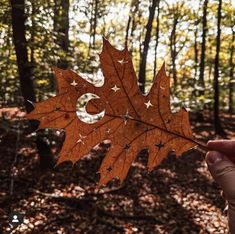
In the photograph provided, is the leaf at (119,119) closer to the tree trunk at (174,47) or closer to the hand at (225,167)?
the hand at (225,167)

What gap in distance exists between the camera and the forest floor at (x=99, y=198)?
7285mm

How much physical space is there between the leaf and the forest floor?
4.84 metres

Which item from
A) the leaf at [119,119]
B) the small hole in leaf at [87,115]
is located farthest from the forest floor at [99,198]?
the leaf at [119,119]

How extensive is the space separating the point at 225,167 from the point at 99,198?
682 cm

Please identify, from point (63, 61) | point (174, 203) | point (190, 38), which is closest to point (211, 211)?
point (174, 203)

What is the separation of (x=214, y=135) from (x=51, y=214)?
982cm

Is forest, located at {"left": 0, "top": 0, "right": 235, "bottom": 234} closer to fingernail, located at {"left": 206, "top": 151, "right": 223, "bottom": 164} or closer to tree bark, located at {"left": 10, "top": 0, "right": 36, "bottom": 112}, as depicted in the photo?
tree bark, located at {"left": 10, "top": 0, "right": 36, "bottom": 112}

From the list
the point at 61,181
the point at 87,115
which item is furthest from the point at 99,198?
the point at 87,115

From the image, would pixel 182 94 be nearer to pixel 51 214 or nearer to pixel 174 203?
pixel 174 203

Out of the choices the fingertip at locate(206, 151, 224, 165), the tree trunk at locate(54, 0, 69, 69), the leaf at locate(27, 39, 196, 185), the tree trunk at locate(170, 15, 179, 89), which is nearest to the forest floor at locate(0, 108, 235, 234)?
the tree trunk at locate(54, 0, 69, 69)

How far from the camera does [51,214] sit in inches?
296

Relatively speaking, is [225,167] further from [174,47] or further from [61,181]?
[174,47]

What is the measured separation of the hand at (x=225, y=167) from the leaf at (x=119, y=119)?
0.47 ft

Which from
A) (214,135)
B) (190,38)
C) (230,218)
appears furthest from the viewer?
(190,38)
